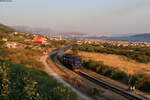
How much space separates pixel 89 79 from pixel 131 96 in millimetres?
8115

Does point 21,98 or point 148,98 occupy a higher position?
point 21,98

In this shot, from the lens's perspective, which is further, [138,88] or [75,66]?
[75,66]

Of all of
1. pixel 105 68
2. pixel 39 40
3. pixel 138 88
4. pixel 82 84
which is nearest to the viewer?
pixel 138 88

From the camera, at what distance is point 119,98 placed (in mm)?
15328

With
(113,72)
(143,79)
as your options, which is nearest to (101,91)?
(143,79)

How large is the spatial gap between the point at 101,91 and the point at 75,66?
1191 centimetres

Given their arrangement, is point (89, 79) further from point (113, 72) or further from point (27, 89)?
point (27, 89)

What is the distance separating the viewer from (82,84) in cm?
2053

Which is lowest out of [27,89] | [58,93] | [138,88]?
[138,88]

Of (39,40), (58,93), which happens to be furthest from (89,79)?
(39,40)

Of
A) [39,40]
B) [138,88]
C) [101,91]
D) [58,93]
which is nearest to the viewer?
[58,93]

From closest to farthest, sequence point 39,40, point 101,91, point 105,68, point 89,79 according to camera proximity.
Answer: point 101,91 < point 89,79 < point 105,68 < point 39,40

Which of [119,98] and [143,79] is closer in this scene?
[119,98]

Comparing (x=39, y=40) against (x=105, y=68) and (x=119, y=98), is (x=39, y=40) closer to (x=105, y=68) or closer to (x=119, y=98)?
(x=105, y=68)
